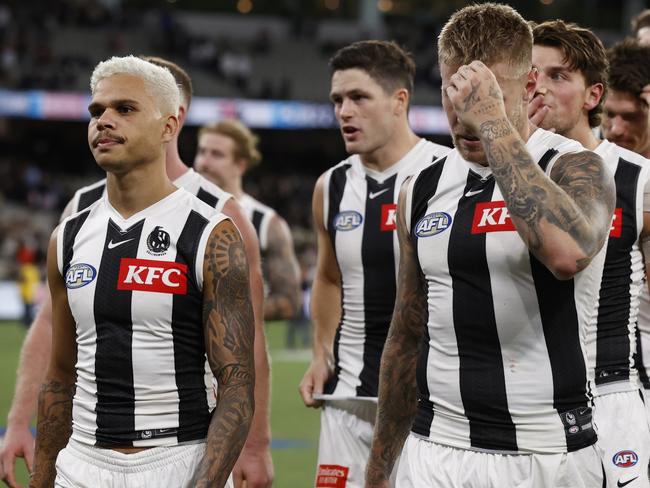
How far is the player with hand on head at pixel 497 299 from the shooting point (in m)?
2.89

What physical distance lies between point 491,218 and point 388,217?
201 cm

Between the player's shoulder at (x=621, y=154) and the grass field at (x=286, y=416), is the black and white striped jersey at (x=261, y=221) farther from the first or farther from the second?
the player's shoulder at (x=621, y=154)

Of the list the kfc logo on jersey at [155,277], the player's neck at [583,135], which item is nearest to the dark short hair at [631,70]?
the player's neck at [583,135]

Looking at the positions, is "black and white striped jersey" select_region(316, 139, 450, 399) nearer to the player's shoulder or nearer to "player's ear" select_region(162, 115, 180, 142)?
the player's shoulder

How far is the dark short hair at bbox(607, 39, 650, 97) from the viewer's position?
170 inches

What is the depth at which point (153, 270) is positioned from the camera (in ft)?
11.2

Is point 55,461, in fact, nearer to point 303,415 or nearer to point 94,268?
point 94,268

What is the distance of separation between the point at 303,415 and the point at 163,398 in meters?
8.85

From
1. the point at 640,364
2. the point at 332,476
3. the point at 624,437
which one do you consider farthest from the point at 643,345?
the point at 332,476

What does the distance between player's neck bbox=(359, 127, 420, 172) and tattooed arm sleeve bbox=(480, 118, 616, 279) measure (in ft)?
7.65

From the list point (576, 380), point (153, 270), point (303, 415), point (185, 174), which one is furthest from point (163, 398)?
point (303, 415)

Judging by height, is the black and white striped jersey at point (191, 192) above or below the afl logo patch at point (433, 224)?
above

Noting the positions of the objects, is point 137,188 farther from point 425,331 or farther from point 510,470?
point 510,470

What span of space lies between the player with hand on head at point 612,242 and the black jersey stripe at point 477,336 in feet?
2.22
